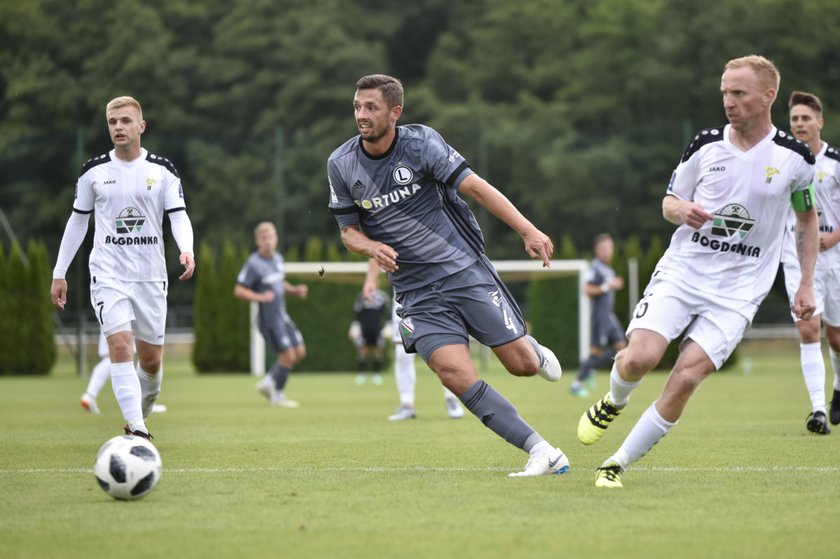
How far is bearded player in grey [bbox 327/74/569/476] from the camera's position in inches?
303

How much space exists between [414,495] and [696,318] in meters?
1.85

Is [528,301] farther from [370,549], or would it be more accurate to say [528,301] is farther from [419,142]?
[370,549]

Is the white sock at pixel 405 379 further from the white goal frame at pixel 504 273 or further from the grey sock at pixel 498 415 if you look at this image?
the white goal frame at pixel 504 273

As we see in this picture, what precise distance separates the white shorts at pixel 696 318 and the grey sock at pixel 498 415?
0.87 meters

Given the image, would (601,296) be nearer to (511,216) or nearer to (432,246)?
(432,246)

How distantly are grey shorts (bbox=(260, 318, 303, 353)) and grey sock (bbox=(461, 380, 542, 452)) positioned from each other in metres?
10.2

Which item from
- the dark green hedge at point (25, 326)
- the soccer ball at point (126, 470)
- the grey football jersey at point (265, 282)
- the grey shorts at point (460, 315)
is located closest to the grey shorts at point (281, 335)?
the grey football jersey at point (265, 282)

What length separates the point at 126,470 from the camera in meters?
6.89

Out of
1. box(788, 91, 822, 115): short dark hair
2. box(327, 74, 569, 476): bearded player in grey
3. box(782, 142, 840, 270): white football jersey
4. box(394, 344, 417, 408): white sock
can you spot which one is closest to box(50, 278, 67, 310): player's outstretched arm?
box(327, 74, 569, 476): bearded player in grey

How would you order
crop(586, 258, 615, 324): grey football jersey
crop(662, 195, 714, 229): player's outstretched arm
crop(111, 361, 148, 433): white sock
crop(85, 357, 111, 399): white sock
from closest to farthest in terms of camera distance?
crop(662, 195, 714, 229): player's outstretched arm
crop(111, 361, 148, 433): white sock
crop(85, 357, 111, 399): white sock
crop(586, 258, 615, 324): grey football jersey

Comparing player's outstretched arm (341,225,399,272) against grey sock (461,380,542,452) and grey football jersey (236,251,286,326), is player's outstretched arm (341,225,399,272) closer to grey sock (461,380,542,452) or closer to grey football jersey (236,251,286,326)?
grey sock (461,380,542,452)

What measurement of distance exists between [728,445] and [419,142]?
389cm

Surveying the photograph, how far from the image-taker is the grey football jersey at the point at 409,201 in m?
7.91

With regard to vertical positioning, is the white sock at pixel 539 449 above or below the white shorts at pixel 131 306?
below
